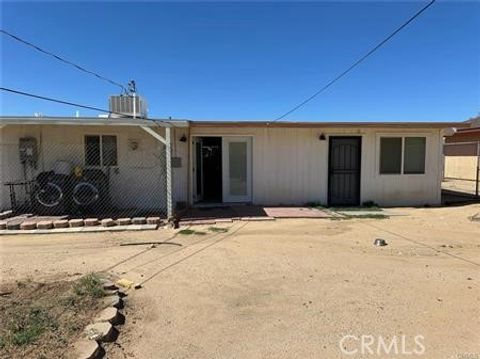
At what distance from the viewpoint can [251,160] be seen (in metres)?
11.7

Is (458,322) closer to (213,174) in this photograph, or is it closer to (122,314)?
(122,314)

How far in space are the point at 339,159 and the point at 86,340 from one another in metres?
9.77

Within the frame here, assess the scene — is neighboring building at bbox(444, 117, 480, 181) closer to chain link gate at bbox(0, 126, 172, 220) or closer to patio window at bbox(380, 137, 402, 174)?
patio window at bbox(380, 137, 402, 174)

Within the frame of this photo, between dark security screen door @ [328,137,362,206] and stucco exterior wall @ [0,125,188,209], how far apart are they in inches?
169

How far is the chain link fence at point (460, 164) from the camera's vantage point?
20188 millimetres

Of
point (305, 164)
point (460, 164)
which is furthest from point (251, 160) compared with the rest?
point (460, 164)

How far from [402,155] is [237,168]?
4.90 meters

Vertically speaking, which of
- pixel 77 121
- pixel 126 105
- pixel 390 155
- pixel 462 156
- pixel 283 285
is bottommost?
pixel 283 285

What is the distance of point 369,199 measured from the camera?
1196cm

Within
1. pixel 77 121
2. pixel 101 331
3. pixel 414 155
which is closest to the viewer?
pixel 101 331

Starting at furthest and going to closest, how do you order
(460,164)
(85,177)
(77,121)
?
(460,164) → (85,177) → (77,121)

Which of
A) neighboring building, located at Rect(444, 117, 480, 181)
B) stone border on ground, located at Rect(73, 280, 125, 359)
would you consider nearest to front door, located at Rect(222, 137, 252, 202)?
stone border on ground, located at Rect(73, 280, 125, 359)

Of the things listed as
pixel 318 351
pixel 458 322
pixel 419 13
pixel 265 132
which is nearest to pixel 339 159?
pixel 265 132

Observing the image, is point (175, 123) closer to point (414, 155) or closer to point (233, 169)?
point (233, 169)
